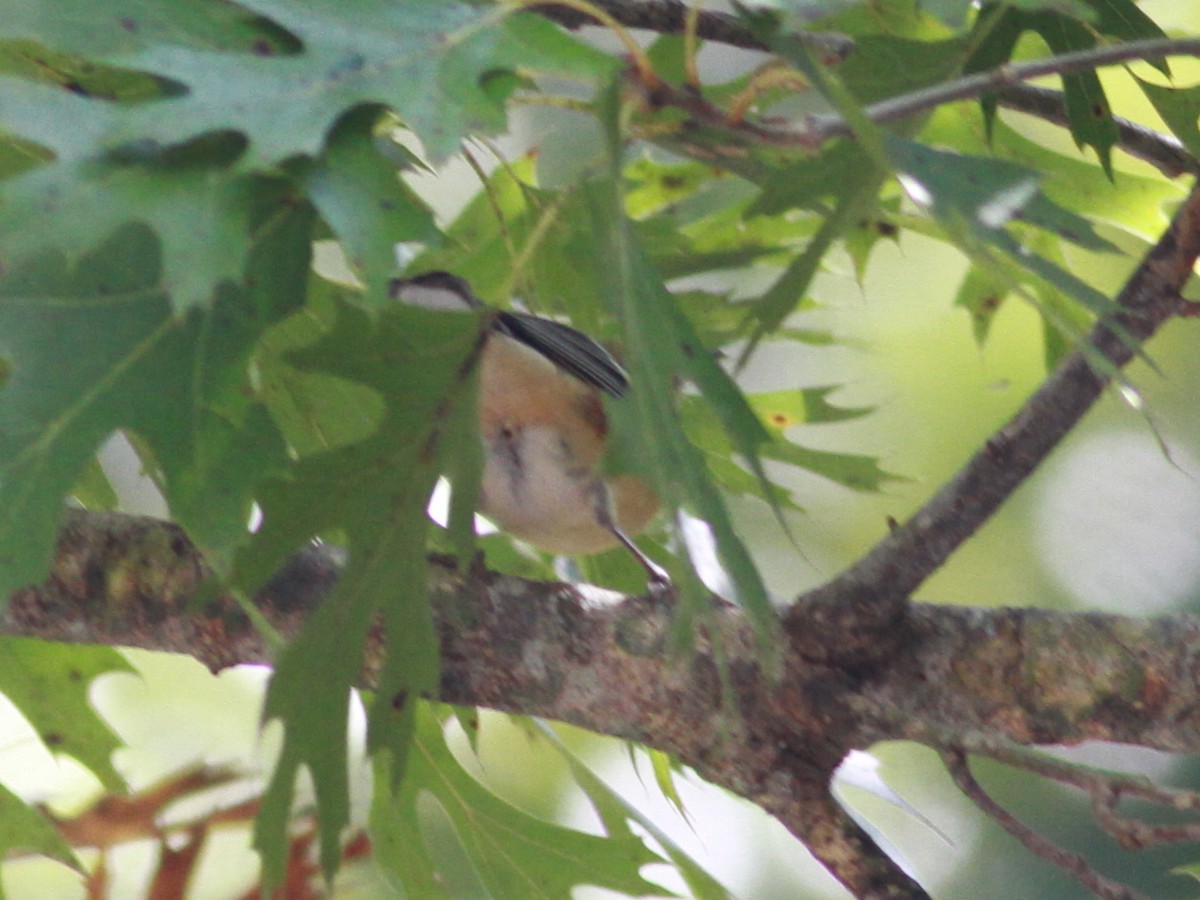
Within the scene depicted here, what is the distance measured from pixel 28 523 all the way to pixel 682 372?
0.43 meters

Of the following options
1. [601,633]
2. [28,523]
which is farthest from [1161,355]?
[28,523]

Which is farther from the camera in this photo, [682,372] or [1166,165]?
[1166,165]

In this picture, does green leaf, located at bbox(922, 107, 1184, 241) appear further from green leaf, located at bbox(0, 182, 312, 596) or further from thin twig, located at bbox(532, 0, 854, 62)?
green leaf, located at bbox(0, 182, 312, 596)

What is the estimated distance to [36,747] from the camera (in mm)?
2482

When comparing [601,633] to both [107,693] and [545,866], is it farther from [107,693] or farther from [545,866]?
[107,693]

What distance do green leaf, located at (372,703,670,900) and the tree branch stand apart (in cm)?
42

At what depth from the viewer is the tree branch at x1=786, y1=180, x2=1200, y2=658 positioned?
1076 mm

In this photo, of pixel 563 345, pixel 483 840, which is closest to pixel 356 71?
pixel 563 345

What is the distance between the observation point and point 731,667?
1.14 meters

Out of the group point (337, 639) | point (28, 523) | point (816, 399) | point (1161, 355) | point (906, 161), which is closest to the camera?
point (906, 161)

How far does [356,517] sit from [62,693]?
0.66 m

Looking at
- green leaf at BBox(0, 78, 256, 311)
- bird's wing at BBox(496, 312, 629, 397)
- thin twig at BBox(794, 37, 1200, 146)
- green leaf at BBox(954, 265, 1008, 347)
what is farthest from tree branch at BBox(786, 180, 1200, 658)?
green leaf at BBox(0, 78, 256, 311)

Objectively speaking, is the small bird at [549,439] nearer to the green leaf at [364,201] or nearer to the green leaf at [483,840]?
the green leaf at [483,840]

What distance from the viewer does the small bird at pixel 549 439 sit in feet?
4.55
